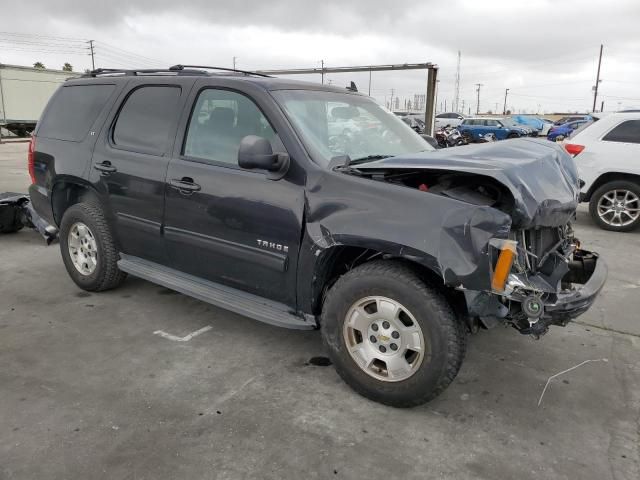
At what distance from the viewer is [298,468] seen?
239 cm

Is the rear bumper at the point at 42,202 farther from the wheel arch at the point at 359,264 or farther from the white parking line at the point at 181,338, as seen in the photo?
the wheel arch at the point at 359,264

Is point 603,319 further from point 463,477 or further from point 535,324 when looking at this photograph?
point 463,477

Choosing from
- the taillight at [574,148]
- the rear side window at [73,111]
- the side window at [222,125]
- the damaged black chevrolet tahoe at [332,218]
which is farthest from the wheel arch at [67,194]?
the taillight at [574,148]

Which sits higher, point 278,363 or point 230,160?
point 230,160

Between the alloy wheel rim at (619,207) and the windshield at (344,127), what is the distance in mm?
4879

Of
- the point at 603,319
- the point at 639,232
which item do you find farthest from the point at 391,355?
the point at 639,232

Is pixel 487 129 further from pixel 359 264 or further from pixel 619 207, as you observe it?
pixel 359 264

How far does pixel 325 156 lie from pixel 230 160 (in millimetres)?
699

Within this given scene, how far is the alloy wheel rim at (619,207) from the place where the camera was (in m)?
7.52

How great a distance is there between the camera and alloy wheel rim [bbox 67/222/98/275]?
4.41 m

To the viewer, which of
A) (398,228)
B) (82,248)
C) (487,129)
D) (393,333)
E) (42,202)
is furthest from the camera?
(487,129)

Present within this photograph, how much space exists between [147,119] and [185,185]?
830mm

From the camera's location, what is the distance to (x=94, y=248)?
4.38 m

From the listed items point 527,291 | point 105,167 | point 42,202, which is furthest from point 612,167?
point 42,202
